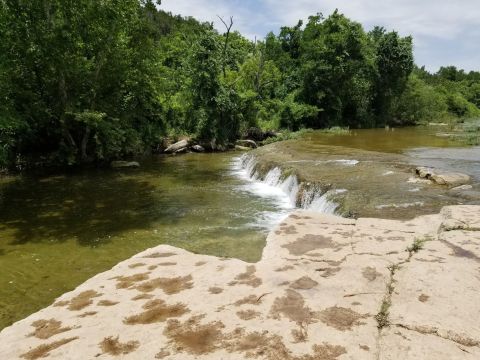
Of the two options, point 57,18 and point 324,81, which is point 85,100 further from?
point 324,81

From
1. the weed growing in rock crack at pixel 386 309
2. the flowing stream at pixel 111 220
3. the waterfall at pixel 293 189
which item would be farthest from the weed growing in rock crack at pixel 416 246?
the waterfall at pixel 293 189

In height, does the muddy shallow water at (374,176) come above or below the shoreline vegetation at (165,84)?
below

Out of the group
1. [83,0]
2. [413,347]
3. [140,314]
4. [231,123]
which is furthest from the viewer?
[231,123]

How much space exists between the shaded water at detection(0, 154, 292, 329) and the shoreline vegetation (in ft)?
7.89

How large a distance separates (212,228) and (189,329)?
653 cm

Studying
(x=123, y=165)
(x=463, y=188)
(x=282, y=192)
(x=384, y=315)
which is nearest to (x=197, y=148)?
(x=123, y=165)

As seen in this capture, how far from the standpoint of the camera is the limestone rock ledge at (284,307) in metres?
3.36

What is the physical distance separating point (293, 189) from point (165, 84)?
12258 millimetres

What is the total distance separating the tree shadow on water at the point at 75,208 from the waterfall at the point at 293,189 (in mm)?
4306

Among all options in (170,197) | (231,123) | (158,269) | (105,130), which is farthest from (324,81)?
(158,269)

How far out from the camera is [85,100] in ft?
59.2

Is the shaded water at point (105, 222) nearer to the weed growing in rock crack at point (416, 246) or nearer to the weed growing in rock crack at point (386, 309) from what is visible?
the weed growing in rock crack at point (416, 246)

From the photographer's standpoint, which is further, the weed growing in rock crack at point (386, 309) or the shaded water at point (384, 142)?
the shaded water at point (384, 142)

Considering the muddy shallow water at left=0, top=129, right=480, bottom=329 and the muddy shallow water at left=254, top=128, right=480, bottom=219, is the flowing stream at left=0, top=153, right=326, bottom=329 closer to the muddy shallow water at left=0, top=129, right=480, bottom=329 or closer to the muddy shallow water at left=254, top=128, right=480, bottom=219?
the muddy shallow water at left=0, top=129, right=480, bottom=329
